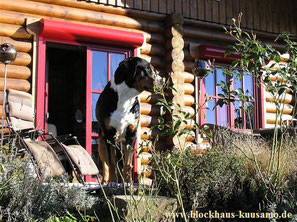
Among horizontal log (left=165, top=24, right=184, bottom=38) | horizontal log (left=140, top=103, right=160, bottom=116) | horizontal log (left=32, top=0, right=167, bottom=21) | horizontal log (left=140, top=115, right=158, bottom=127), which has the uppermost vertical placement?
horizontal log (left=32, top=0, right=167, bottom=21)

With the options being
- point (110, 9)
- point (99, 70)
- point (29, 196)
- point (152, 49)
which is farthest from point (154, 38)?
point (29, 196)

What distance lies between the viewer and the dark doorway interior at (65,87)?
8734 mm

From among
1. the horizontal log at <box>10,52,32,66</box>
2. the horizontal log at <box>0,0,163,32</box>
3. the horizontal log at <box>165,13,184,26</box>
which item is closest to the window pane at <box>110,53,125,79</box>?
the horizontal log at <box>0,0,163,32</box>

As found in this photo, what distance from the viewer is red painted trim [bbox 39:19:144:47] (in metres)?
6.01

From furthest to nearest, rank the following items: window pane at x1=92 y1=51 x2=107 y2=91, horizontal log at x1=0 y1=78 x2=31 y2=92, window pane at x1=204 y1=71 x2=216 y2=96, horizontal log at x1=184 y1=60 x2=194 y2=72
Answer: window pane at x1=204 y1=71 x2=216 y2=96 → horizontal log at x1=184 y1=60 x2=194 y2=72 → window pane at x1=92 y1=51 x2=107 y2=91 → horizontal log at x1=0 y1=78 x2=31 y2=92

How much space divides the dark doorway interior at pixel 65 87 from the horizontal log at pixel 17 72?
2.60 m

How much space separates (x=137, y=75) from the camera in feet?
14.3

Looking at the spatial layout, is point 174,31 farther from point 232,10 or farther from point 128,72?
point 128,72

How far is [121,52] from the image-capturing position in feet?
22.3

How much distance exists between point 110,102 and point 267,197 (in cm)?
180

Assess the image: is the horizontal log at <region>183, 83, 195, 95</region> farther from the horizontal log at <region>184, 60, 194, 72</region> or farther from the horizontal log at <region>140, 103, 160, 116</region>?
the horizontal log at <region>140, 103, 160, 116</region>

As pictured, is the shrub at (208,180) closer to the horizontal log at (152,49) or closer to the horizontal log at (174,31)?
the horizontal log at (152,49)

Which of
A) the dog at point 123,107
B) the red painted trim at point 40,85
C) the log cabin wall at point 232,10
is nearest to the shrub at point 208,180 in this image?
the dog at point 123,107

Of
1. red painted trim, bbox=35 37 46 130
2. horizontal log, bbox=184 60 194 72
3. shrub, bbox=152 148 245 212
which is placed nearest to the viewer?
shrub, bbox=152 148 245 212
